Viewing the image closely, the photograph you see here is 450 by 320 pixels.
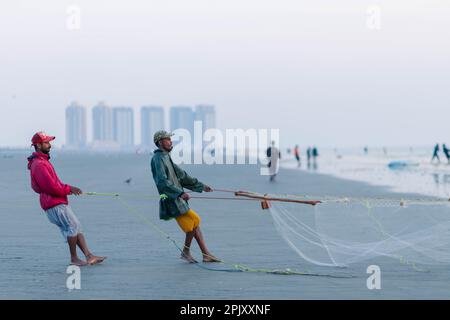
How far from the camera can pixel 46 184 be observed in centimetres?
912

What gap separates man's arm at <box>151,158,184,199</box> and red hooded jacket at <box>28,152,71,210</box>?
108cm

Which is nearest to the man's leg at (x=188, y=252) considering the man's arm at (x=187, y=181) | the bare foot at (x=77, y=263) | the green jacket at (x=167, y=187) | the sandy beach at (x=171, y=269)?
the sandy beach at (x=171, y=269)

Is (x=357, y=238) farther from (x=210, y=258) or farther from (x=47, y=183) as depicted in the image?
(x=47, y=183)

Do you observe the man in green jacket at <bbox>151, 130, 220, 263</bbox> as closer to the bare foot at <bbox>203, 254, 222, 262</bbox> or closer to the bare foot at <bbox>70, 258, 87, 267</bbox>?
the bare foot at <bbox>203, 254, 222, 262</bbox>

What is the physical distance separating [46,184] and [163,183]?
137cm

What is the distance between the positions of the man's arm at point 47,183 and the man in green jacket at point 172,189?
1.13 m

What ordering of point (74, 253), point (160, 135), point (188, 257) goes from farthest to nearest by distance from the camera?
point (188, 257)
point (160, 135)
point (74, 253)

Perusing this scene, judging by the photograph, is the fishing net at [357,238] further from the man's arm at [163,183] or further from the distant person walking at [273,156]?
the distant person walking at [273,156]

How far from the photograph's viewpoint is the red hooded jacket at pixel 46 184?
9109 millimetres

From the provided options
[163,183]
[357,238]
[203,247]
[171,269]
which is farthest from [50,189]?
[357,238]

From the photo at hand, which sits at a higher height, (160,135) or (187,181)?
(160,135)

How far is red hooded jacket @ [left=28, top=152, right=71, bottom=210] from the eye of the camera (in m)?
9.11
